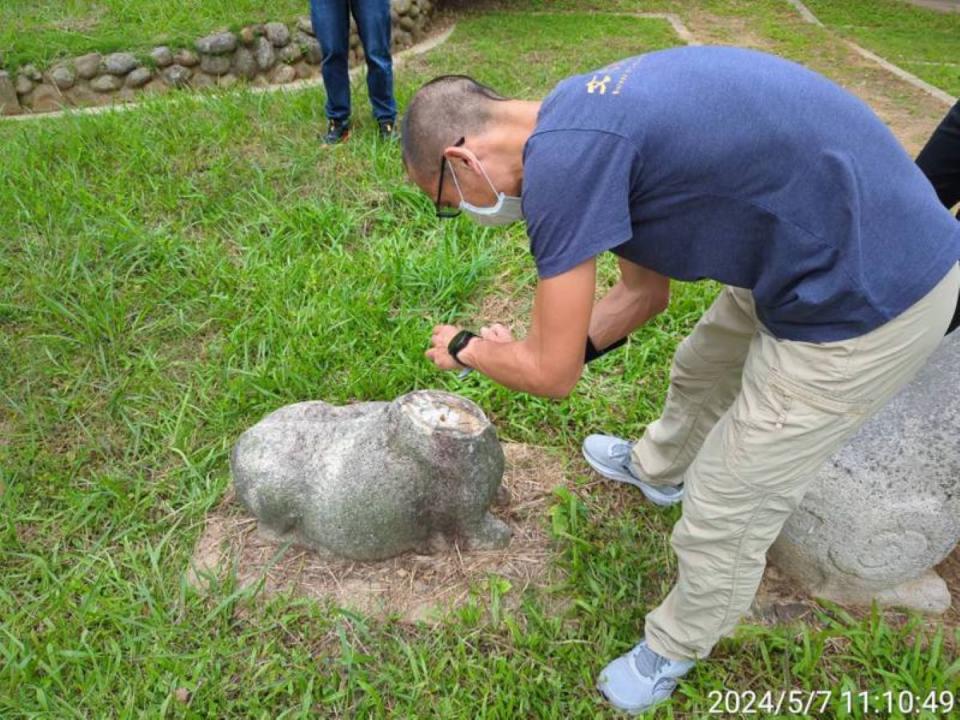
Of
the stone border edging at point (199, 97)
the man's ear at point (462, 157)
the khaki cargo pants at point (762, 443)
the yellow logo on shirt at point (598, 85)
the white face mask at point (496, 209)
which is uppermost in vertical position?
the yellow logo on shirt at point (598, 85)

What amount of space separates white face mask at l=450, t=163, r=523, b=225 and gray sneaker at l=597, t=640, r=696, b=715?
47.9 inches

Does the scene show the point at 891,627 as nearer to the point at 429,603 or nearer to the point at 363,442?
the point at 429,603

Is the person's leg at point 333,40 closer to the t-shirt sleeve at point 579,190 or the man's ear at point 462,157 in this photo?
the man's ear at point 462,157

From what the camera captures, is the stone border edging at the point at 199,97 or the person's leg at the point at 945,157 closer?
the person's leg at the point at 945,157

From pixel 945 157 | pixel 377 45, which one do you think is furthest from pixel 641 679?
pixel 377 45

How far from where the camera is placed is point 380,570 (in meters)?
2.29

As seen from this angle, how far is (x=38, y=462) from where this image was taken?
270 cm

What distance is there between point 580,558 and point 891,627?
0.92m

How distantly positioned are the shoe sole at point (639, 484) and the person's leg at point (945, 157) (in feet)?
5.18

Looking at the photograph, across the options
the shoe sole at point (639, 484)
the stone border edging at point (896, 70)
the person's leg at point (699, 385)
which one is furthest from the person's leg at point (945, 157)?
the stone border edging at point (896, 70)

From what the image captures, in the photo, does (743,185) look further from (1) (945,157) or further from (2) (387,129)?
(2) (387,129)

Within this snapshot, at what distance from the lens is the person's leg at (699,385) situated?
1.97m

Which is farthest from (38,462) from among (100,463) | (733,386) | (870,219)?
(870,219)

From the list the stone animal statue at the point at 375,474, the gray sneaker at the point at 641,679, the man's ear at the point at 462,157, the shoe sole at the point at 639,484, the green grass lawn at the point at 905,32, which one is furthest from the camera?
the green grass lawn at the point at 905,32
